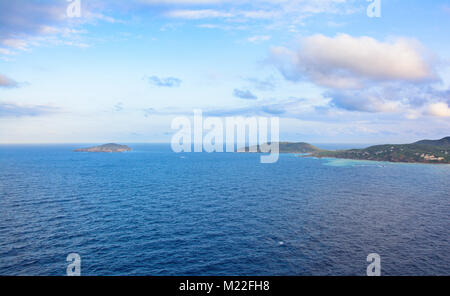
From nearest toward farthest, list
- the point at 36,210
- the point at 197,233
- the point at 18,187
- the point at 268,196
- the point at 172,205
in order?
the point at 197,233, the point at 36,210, the point at 172,205, the point at 268,196, the point at 18,187

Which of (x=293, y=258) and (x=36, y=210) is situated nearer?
(x=293, y=258)

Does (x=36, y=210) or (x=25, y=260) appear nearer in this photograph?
(x=25, y=260)

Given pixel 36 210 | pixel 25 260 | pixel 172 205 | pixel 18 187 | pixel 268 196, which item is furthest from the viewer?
pixel 18 187
